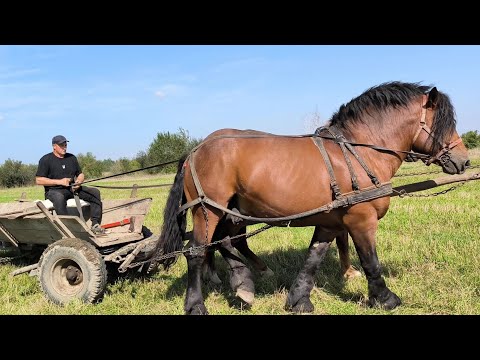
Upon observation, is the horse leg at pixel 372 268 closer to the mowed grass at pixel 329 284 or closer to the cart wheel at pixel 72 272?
the mowed grass at pixel 329 284

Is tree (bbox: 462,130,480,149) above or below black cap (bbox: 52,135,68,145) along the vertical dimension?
above

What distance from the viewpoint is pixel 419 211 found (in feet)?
28.9

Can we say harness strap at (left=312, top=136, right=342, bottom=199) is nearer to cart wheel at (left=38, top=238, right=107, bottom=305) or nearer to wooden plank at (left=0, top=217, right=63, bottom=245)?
cart wheel at (left=38, top=238, right=107, bottom=305)

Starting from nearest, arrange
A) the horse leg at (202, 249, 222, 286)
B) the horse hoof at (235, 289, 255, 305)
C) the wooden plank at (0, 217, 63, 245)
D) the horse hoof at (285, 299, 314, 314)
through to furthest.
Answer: the horse hoof at (285, 299, 314, 314)
the horse hoof at (235, 289, 255, 305)
the wooden plank at (0, 217, 63, 245)
the horse leg at (202, 249, 222, 286)

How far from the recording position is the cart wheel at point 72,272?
441 cm

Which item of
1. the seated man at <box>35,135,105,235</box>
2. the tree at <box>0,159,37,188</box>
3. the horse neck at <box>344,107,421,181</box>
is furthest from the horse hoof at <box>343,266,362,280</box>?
the tree at <box>0,159,37,188</box>

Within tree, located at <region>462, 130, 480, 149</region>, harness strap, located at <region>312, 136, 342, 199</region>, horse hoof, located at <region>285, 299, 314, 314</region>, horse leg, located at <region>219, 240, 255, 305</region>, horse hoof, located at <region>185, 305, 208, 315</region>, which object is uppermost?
tree, located at <region>462, 130, 480, 149</region>

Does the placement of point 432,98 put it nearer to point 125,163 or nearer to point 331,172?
point 331,172

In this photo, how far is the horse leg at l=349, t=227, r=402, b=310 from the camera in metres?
3.95

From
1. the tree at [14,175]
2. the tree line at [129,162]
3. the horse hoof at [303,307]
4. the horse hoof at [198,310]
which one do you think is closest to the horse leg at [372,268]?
the horse hoof at [303,307]

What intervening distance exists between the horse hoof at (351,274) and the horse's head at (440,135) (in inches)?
67.9

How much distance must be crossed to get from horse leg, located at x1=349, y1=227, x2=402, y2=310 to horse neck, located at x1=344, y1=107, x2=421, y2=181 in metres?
0.66

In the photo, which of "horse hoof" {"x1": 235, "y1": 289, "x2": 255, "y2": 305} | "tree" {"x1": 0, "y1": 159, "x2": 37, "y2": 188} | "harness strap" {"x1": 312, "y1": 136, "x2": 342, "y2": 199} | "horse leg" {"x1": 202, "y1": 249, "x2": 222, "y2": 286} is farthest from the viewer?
"tree" {"x1": 0, "y1": 159, "x2": 37, "y2": 188}
